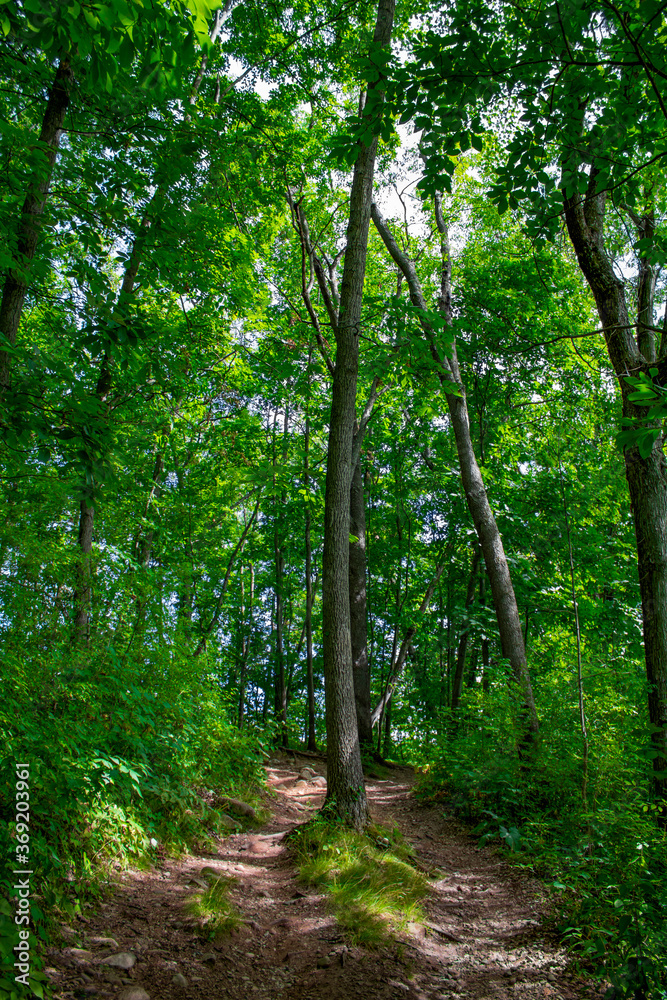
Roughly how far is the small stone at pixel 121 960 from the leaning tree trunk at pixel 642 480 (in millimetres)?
3603

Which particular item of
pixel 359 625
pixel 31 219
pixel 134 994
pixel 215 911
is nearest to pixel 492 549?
pixel 359 625

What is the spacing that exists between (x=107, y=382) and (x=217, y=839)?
5157 mm

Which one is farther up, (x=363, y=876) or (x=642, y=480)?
(x=642, y=480)

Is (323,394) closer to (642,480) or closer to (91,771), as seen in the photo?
(642,480)

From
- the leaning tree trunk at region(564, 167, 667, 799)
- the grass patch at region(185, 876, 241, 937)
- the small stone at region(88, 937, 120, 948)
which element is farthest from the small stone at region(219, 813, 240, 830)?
the leaning tree trunk at region(564, 167, 667, 799)

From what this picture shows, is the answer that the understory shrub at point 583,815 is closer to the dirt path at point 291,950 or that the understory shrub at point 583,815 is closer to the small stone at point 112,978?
the dirt path at point 291,950

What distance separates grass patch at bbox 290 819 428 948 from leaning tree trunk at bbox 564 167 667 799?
2.01 meters

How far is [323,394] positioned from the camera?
39.3 ft

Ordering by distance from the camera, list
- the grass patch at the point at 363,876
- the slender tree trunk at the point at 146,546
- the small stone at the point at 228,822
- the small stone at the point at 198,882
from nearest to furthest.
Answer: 1. the grass patch at the point at 363,876
2. the small stone at the point at 198,882
3. the slender tree trunk at the point at 146,546
4. the small stone at the point at 228,822

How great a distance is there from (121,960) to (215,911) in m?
0.80

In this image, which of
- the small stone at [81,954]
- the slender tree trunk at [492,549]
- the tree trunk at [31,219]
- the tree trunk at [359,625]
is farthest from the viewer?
the tree trunk at [359,625]

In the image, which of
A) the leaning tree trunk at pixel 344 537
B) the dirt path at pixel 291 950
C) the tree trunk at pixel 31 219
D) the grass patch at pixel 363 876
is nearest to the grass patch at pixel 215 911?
the dirt path at pixel 291 950

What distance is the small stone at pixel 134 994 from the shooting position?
2488mm

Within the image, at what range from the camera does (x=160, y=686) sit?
4.61 metres
